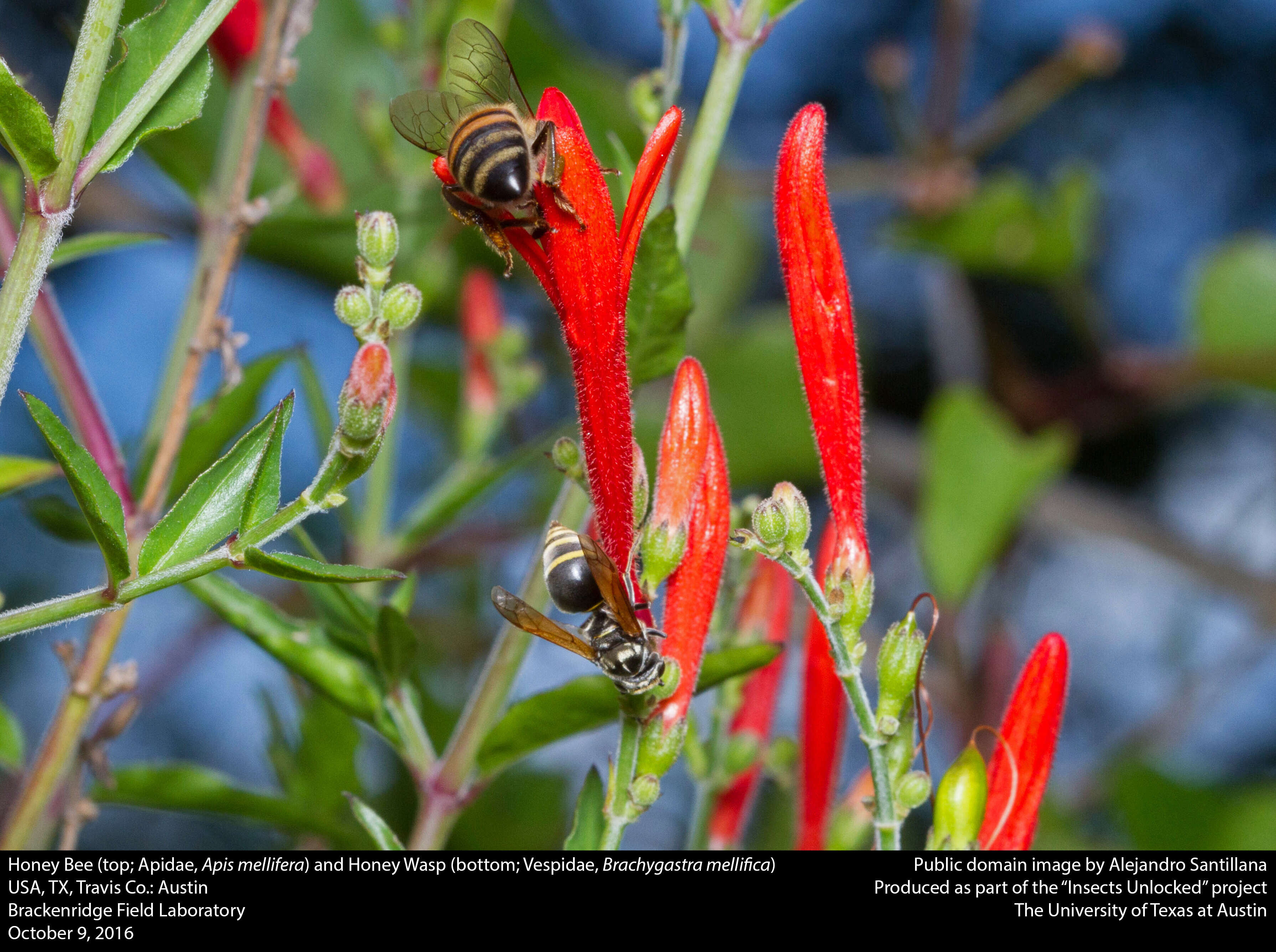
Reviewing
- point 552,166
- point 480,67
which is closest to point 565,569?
point 552,166

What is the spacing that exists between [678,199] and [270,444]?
30 cm

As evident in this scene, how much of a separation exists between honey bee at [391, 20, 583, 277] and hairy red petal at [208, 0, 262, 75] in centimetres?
27

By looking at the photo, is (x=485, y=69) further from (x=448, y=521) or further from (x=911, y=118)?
(x=911, y=118)

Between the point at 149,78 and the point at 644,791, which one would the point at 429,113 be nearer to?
the point at 149,78

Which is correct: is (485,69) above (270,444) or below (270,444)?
above

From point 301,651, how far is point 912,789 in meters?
0.40

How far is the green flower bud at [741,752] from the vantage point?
0.94 m

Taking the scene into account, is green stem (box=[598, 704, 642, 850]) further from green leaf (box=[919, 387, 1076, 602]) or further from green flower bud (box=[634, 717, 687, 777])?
green leaf (box=[919, 387, 1076, 602])

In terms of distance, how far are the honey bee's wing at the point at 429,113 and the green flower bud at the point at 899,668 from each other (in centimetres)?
49

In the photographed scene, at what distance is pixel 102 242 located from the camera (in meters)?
0.79

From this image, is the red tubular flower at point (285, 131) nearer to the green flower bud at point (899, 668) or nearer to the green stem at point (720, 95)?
the green stem at point (720, 95)

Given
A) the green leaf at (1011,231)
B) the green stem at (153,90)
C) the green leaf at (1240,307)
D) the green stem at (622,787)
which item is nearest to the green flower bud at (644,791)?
the green stem at (622,787)

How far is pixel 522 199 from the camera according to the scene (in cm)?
79
